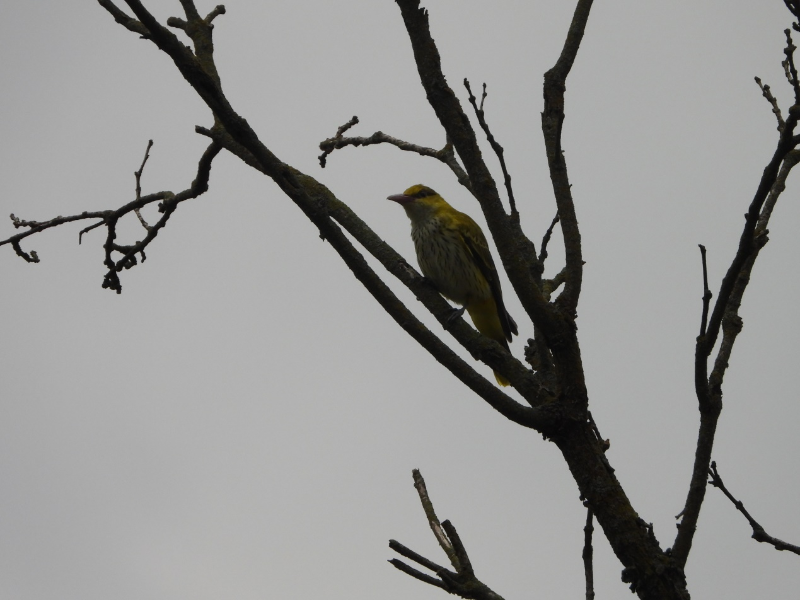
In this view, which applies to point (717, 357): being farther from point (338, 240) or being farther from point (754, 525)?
point (338, 240)

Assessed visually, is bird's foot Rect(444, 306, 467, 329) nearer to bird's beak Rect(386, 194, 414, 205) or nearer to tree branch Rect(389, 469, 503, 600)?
tree branch Rect(389, 469, 503, 600)

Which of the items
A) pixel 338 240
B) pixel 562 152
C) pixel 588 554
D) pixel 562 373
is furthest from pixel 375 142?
pixel 588 554

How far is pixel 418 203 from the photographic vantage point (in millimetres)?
7008

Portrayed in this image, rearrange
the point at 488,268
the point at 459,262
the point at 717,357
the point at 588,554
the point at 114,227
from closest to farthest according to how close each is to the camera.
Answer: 1. the point at 588,554
2. the point at 717,357
3. the point at 114,227
4. the point at 459,262
5. the point at 488,268

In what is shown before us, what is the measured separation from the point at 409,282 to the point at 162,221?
163cm

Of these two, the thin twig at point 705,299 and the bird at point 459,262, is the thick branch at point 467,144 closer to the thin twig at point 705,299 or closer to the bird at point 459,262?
the thin twig at point 705,299

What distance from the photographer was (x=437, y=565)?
2445 mm

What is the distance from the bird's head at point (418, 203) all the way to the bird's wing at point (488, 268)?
366mm

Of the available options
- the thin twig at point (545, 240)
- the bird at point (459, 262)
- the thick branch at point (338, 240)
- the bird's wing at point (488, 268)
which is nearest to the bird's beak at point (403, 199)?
the bird at point (459, 262)

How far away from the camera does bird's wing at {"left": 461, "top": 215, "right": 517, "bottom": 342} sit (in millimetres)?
6660

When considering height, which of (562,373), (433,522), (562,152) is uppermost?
(562,152)

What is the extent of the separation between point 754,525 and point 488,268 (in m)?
3.92

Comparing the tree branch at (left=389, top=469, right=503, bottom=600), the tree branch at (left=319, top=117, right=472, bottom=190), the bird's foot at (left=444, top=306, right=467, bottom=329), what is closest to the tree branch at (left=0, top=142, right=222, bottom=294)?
the tree branch at (left=319, top=117, right=472, bottom=190)

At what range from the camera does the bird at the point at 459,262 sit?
6566mm
